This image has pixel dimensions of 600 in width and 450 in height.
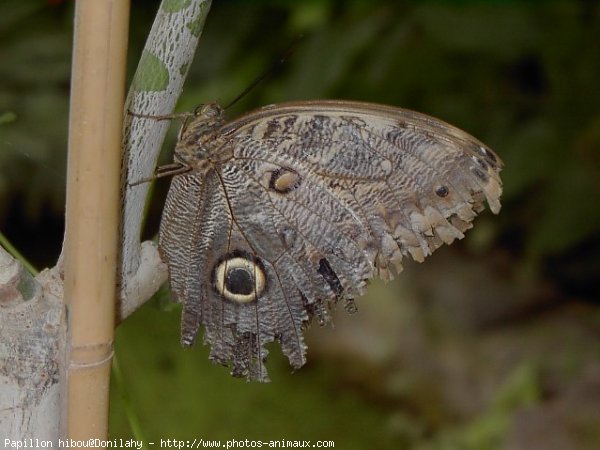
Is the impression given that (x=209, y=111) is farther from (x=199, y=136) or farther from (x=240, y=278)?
(x=240, y=278)

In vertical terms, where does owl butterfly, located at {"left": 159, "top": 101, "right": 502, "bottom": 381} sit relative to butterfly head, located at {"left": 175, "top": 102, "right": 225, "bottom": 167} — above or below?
below

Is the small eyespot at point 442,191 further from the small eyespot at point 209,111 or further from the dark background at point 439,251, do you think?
the dark background at point 439,251

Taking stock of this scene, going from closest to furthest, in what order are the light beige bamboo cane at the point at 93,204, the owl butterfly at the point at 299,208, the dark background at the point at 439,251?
the light beige bamboo cane at the point at 93,204, the owl butterfly at the point at 299,208, the dark background at the point at 439,251

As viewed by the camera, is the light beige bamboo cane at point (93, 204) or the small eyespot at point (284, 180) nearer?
the light beige bamboo cane at point (93, 204)

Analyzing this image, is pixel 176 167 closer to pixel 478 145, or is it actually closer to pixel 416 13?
pixel 478 145

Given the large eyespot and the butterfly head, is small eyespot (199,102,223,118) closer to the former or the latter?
the butterfly head

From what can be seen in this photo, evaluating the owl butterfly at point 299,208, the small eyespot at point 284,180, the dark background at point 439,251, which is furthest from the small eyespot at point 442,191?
the dark background at point 439,251

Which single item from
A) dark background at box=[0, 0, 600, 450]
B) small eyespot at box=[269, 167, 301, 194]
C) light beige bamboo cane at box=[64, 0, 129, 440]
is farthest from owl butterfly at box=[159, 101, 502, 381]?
dark background at box=[0, 0, 600, 450]
